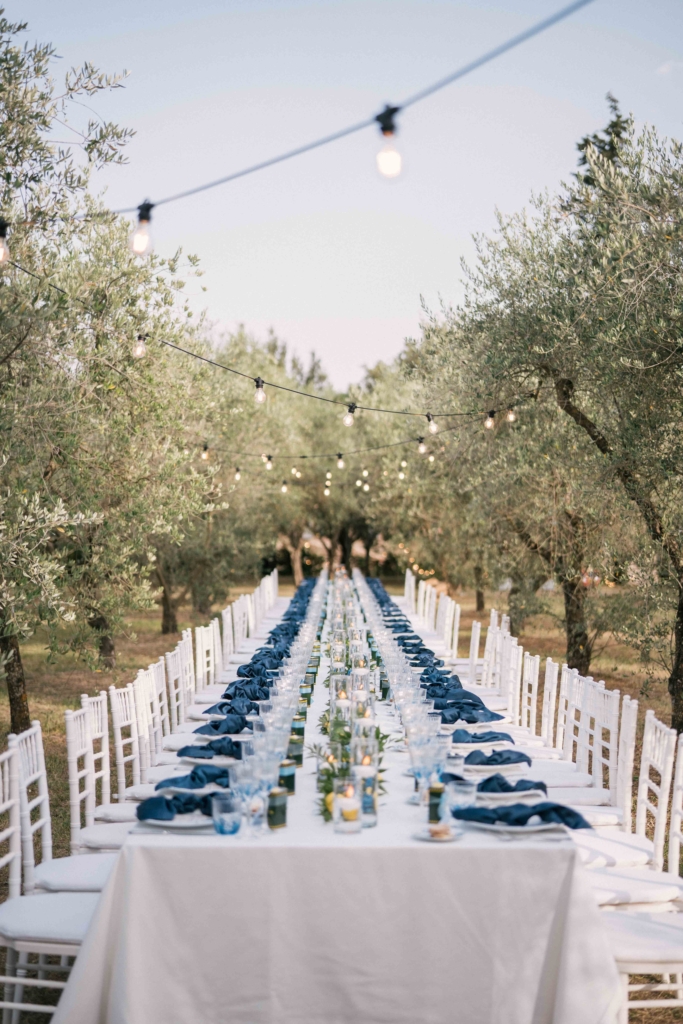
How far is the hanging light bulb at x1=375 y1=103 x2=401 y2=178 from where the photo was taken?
3172 millimetres

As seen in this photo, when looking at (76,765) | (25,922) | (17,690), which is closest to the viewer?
(25,922)

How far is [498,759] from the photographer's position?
12.0 ft

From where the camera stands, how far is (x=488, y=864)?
270 centimetres

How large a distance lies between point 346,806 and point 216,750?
1.01 metres

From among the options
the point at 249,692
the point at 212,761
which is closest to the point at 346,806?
the point at 212,761

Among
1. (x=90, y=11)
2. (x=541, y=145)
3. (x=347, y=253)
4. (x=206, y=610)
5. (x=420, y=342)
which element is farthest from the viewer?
(x=206, y=610)

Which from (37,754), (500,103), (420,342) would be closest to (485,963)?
(37,754)

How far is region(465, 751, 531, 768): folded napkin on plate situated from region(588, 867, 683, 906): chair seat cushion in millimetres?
495

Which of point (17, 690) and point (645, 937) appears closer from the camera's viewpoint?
point (645, 937)

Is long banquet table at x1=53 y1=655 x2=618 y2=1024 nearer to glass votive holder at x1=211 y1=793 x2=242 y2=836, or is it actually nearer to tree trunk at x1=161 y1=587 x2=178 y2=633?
glass votive holder at x1=211 y1=793 x2=242 y2=836

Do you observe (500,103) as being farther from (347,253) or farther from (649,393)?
(347,253)

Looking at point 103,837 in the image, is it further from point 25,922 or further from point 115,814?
point 25,922

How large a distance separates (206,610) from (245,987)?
1318 cm

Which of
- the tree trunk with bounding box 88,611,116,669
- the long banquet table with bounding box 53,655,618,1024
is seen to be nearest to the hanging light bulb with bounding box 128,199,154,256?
the long banquet table with bounding box 53,655,618,1024
